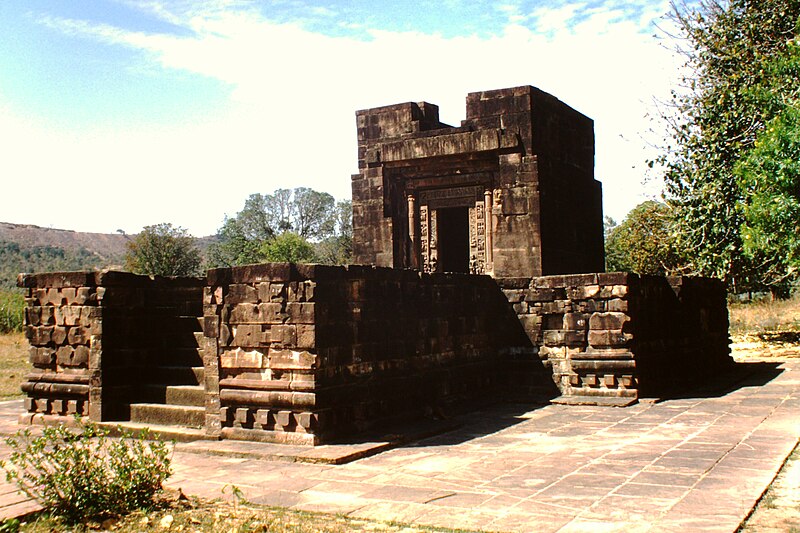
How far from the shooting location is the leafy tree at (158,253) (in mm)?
49094

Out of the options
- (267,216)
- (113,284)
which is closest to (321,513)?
(113,284)

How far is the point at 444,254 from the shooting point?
14.5m

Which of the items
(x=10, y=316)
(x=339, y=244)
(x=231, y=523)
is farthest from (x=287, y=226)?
(x=231, y=523)

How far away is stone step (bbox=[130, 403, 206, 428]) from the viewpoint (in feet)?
Result: 25.8

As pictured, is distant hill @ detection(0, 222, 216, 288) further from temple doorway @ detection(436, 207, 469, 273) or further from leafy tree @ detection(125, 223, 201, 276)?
temple doorway @ detection(436, 207, 469, 273)

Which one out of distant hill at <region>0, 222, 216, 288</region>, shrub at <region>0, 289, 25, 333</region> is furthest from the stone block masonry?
distant hill at <region>0, 222, 216, 288</region>

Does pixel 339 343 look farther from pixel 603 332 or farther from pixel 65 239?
pixel 65 239

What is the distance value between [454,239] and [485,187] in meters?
1.93

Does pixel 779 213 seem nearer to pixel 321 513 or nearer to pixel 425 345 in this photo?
pixel 425 345

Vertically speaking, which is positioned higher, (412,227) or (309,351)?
(412,227)

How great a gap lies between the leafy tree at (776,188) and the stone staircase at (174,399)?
1024 centimetres

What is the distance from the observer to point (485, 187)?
1330cm

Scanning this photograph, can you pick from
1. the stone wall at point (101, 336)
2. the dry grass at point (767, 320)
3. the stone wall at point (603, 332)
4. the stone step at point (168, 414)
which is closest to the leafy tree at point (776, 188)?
the stone wall at point (603, 332)

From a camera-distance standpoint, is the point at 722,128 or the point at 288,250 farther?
the point at 288,250
